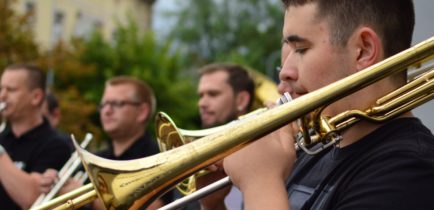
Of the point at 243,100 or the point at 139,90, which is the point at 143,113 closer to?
the point at 139,90

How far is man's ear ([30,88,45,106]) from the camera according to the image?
540 centimetres

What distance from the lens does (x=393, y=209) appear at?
1.79 meters

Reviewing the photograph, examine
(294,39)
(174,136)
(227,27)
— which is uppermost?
(294,39)

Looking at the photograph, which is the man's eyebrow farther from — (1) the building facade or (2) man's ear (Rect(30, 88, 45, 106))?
(1) the building facade

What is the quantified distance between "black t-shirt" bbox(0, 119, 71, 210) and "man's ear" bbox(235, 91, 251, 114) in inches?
50.8

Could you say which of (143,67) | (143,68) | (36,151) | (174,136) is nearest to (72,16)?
(143,67)

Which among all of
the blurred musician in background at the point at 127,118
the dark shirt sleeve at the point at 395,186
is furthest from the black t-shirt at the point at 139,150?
the dark shirt sleeve at the point at 395,186

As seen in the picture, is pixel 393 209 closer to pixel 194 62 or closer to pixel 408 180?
pixel 408 180

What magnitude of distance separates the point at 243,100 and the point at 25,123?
63.5 inches

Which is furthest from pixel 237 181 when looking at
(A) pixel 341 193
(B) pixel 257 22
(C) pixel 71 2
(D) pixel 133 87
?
(B) pixel 257 22

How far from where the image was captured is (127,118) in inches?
208

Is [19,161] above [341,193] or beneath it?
beneath

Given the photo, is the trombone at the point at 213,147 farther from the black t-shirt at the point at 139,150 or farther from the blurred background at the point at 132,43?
the black t-shirt at the point at 139,150

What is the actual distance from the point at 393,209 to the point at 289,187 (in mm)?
545
